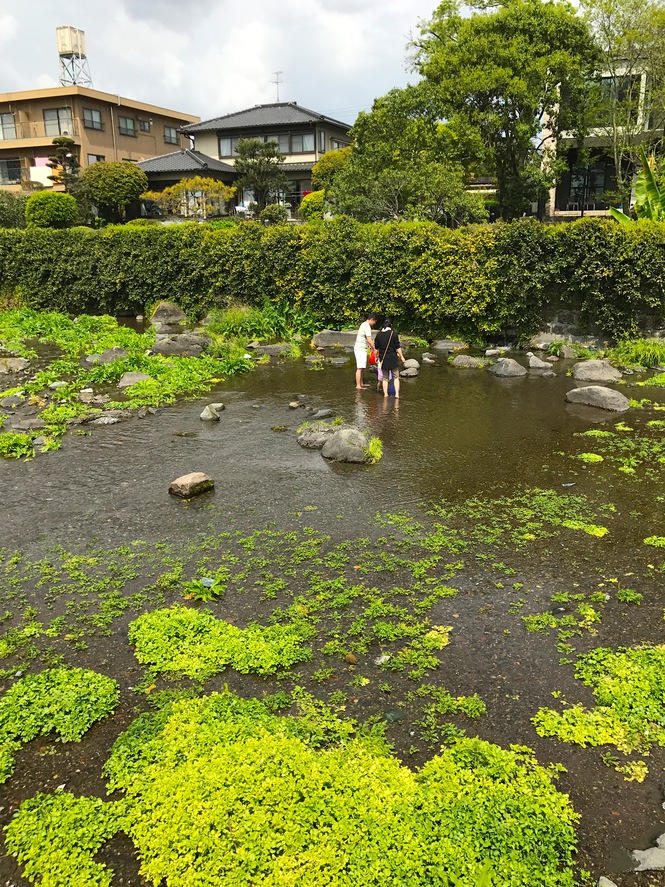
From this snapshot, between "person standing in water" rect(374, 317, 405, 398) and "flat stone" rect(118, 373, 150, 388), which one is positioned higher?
"person standing in water" rect(374, 317, 405, 398)

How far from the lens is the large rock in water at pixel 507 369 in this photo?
17281 mm

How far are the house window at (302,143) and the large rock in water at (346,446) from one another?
47743mm

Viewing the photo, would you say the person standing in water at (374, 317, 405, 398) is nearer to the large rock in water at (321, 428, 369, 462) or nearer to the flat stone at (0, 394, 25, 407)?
the large rock in water at (321, 428, 369, 462)

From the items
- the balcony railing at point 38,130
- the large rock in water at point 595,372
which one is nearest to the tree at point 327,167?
the balcony railing at point 38,130

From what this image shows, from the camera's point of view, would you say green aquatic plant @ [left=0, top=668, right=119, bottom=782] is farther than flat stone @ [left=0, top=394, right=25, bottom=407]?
No

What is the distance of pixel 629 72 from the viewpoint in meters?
29.9

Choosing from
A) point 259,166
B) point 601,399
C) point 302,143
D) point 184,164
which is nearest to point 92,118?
point 184,164

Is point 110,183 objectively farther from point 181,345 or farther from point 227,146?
point 181,345

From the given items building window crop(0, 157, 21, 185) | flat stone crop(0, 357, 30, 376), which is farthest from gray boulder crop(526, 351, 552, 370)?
building window crop(0, 157, 21, 185)

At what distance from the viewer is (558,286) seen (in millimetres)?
19969

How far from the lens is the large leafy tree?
26.2 meters

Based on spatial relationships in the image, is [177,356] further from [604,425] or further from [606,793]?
[606,793]

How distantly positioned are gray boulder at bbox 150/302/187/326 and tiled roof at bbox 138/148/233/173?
27.4m

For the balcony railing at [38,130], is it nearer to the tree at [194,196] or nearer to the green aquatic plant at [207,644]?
the tree at [194,196]
